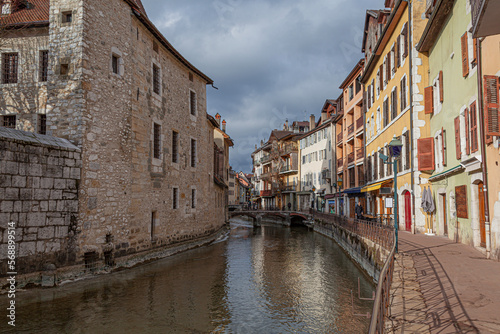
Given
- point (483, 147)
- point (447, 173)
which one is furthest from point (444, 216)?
point (483, 147)

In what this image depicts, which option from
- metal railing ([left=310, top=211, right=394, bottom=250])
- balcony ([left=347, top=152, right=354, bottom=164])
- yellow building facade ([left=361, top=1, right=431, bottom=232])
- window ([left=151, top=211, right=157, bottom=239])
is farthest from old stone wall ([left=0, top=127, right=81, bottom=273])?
balcony ([left=347, top=152, right=354, bottom=164])

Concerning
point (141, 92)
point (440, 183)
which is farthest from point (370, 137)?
point (141, 92)

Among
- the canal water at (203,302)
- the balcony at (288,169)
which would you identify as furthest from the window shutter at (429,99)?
the balcony at (288,169)

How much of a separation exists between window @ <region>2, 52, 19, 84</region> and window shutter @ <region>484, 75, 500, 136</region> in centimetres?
1663

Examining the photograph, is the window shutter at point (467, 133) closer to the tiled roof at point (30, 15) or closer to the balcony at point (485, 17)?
the balcony at point (485, 17)

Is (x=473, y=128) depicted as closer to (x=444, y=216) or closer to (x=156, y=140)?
(x=444, y=216)

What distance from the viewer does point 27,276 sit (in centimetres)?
1109

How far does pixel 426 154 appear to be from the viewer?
52.7 ft

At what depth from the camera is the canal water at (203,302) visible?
9000 millimetres

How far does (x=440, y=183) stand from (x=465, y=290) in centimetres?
905

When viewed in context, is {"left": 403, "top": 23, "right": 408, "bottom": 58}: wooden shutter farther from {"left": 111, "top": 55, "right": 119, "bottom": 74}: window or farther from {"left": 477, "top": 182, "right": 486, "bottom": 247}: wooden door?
{"left": 111, "top": 55, "right": 119, "bottom": 74}: window

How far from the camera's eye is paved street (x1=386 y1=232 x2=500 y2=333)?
208 inches

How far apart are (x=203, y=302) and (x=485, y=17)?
33.5 feet

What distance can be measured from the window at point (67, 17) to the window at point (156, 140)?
620 centimetres
